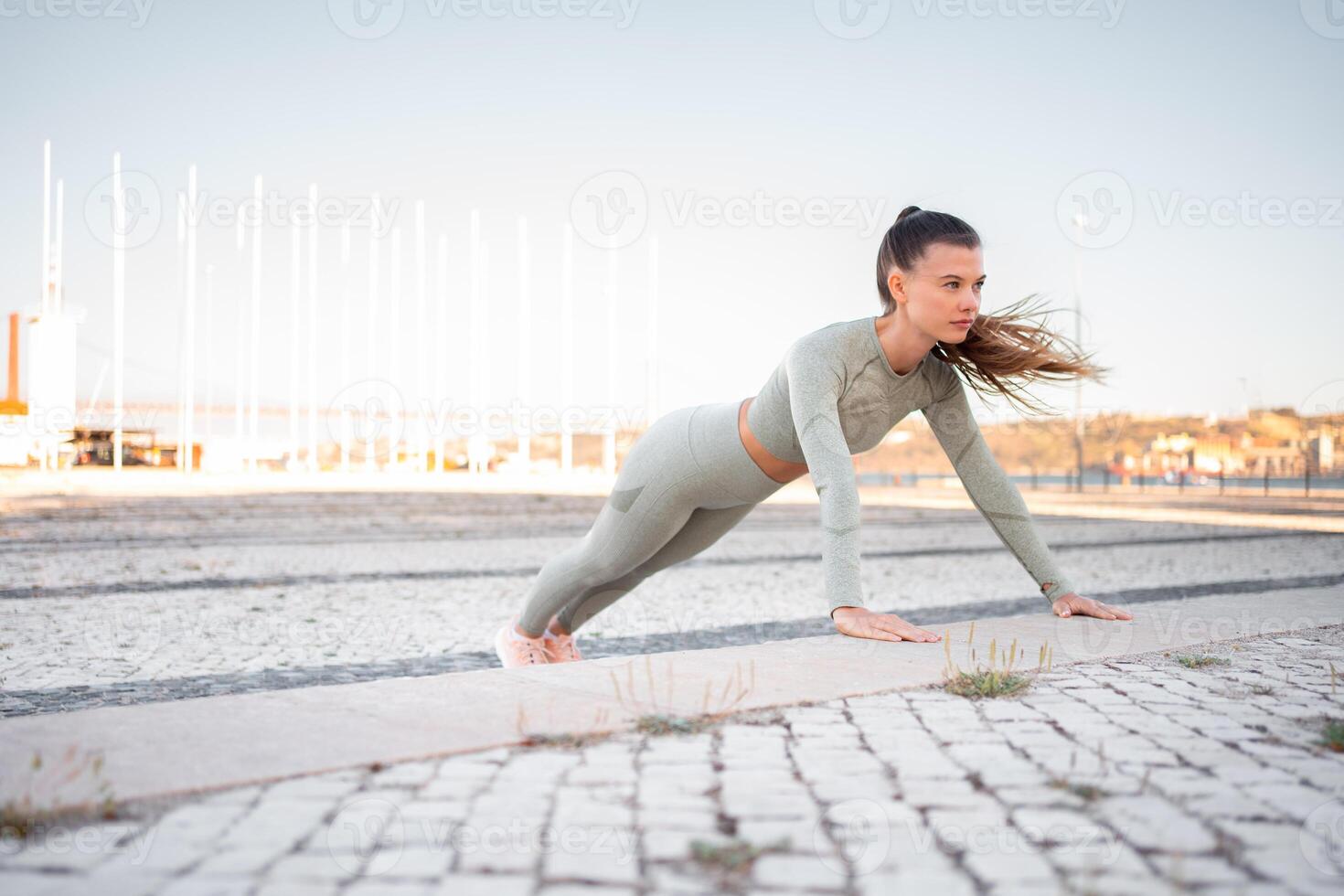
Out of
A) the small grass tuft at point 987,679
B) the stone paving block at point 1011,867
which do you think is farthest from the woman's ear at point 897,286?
the stone paving block at point 1011,867

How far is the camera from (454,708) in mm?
2541

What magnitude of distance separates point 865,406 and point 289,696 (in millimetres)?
1971

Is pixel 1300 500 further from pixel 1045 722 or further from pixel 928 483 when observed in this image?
pixel 1045 722

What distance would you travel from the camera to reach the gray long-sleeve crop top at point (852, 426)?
10.5 ft

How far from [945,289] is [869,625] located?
3.46 ft

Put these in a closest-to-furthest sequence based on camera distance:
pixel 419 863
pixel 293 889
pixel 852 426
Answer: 1. pixel 293 889
2. pixel 419 863
3. pixel 852 426

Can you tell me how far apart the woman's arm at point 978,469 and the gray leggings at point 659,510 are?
617mm

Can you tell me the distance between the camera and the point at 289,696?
262 cm

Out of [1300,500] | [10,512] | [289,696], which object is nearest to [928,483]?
[1300,500]

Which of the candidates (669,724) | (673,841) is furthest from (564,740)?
(673,841)

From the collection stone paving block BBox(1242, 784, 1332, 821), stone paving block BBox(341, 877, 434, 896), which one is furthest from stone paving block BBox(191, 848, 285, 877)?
stone paving block BBox(1242, 784, 1332, 821)

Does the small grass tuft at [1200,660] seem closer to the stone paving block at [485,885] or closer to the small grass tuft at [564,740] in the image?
the small grass tuft at [564,740]

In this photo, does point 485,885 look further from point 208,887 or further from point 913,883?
point 913,883

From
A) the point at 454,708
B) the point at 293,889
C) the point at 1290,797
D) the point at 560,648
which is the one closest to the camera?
the point at 293,889
